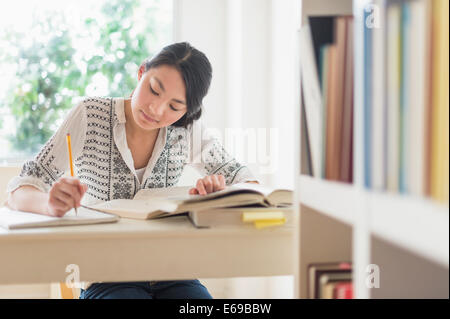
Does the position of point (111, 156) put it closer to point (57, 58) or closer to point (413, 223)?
point (413, 223)

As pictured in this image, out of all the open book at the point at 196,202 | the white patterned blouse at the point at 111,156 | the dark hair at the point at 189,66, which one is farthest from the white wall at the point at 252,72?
the open book at the point at 196,202

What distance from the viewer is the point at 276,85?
203cm

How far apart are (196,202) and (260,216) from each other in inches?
4.7

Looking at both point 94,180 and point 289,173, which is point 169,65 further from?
point 289,173

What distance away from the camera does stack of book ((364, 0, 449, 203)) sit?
445 millimetres

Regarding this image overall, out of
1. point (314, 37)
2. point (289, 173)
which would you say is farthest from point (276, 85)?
point (314, 37)

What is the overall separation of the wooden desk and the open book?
5cm

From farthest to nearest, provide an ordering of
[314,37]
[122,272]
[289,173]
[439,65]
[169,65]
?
[289,173], [169,65], [122,272], [314,37], [439,65]

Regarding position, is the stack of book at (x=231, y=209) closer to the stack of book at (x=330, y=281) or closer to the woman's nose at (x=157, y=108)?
the stack of book at (x=330, y=281)

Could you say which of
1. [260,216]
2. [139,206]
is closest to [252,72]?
[139,206]

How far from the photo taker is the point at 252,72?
6.99 ft
